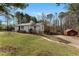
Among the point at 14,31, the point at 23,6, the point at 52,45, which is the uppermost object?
the point at 23,6

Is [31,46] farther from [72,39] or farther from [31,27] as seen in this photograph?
[72,39]

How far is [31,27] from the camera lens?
1474mm

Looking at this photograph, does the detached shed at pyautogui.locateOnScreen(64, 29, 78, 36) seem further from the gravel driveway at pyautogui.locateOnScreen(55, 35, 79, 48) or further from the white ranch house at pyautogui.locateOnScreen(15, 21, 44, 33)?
the white ranch house at pyautogui.locateOnScreen(15, 21, 44, 33)

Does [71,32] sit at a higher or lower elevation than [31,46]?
higher

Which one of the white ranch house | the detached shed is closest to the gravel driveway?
the detached shed

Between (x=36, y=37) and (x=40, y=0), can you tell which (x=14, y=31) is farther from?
(x=40, y=0)

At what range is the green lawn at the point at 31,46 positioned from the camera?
4.75ft

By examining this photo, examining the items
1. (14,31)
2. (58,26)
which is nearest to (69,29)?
(58,26)

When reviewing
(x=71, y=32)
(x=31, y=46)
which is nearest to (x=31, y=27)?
(x=31, y=46)

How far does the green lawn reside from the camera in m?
1.45

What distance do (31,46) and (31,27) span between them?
0.16 metres

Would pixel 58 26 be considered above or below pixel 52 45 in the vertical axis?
above

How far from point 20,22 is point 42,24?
0.61 ft

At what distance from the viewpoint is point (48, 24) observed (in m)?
1.47
